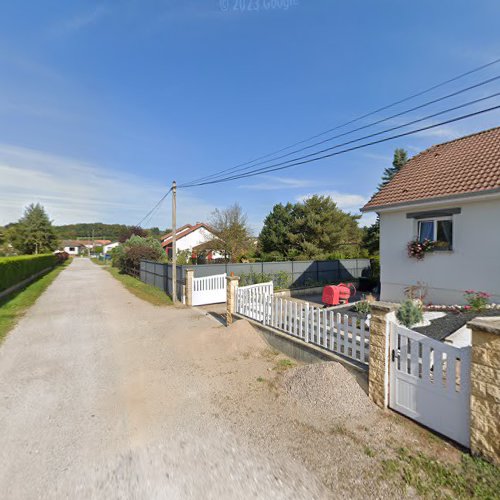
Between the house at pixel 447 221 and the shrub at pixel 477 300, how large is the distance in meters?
0.19

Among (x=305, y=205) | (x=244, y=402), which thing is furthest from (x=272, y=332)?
(x=305, y=205)

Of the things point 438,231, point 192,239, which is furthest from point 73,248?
point 438,231

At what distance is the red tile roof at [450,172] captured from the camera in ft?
24.4

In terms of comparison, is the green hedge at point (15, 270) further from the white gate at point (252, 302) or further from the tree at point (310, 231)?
the tree at point (310, 231)

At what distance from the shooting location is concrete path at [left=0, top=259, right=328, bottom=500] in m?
2.58

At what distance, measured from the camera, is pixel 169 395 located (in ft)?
14.0

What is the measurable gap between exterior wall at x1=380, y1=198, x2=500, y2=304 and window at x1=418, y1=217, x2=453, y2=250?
0.17 metres

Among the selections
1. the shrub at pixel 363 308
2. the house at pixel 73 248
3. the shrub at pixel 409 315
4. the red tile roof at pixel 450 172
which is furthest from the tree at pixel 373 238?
the house at pixel 73 248

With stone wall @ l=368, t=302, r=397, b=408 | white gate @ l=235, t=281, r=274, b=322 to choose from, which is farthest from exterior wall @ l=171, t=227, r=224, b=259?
stone wall @ l=368, t=302, r=397, b=408

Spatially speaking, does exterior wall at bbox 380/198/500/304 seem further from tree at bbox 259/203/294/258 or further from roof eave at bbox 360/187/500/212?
tree at bbox 259/203/294/258

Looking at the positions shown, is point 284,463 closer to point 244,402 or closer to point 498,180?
point 244,402

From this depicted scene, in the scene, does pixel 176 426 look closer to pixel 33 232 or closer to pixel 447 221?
pixel 447 221

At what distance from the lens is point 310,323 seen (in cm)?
544

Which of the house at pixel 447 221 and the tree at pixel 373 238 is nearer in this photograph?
the house at pixel 447 221
